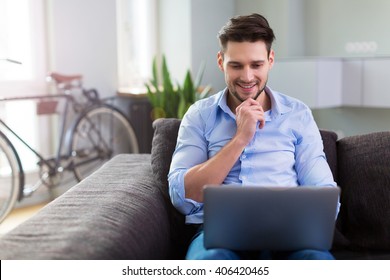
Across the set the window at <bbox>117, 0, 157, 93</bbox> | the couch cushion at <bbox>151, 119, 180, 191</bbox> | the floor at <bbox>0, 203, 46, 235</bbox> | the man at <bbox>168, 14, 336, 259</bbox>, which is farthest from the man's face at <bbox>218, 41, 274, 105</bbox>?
the window at <bbox>117, 0, 157, 93</bbox>

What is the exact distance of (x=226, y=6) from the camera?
4.42m

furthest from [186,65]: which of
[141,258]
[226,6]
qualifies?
[141,258]

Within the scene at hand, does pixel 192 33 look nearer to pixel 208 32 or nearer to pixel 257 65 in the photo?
pixel 208 32

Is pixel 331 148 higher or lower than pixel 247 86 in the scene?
lower

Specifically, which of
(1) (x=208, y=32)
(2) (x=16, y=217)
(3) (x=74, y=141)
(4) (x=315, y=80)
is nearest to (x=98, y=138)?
(3) (x=74, y=141)

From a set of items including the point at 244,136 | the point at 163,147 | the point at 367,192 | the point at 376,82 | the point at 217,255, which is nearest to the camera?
the point at 217,255

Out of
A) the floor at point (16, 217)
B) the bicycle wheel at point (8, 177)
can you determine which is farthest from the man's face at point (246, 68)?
the floor at point (16, 217)

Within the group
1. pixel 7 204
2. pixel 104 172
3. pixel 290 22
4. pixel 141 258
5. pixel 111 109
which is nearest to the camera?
pixel 141 258

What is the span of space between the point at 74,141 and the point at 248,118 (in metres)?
2.19

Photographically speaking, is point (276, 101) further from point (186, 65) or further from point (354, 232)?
point (186, 65)

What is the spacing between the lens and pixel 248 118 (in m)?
1.50

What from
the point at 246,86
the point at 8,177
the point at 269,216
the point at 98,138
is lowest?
the point at 8,177

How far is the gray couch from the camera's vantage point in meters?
1.23

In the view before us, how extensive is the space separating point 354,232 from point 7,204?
6.30 feet
